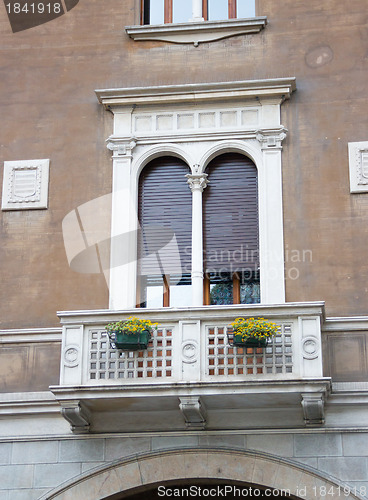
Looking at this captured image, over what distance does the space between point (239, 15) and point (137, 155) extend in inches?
122

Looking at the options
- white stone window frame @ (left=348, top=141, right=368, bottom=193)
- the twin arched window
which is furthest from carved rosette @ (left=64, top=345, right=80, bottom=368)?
white stone window frame @ (left=348, top=141, right=368, bottom=193)

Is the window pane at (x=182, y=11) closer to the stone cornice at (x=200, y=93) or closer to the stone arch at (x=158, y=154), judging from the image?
the stone cornice at (x=200, y=93)

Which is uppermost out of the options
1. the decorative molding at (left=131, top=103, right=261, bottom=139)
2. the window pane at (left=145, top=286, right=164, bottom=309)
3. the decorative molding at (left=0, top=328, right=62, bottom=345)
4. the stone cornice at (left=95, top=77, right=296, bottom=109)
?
the stone cornice at (left=95, top=77, right=296, bottom=109)

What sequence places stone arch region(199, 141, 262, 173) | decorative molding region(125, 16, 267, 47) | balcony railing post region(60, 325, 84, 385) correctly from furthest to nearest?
decorative molding region(125, 16, 267, 47) → stone arch region(199, 141, 262, 173) → balcony railing post region(60, 325, 84, 385)

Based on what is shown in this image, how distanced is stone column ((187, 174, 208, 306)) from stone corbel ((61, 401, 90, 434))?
7.80 ft

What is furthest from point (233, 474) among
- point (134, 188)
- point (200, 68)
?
point (200, 68)

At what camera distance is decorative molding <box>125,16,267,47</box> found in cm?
1720

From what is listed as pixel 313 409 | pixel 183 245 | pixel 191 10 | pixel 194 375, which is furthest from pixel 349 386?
pixel 191 10

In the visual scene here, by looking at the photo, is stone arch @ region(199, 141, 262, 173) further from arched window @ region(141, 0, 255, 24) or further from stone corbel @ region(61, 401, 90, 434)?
stone corbel @ region(61, 401, 90, 434)

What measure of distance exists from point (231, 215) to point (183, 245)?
890 mm

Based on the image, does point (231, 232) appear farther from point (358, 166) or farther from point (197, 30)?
point (197, 30)

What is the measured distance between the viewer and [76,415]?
14.6 m

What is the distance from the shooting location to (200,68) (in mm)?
17141

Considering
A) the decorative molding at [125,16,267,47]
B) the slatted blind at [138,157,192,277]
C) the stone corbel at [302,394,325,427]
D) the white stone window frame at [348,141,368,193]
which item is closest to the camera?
the stone corbel at [302,394,325,427]
